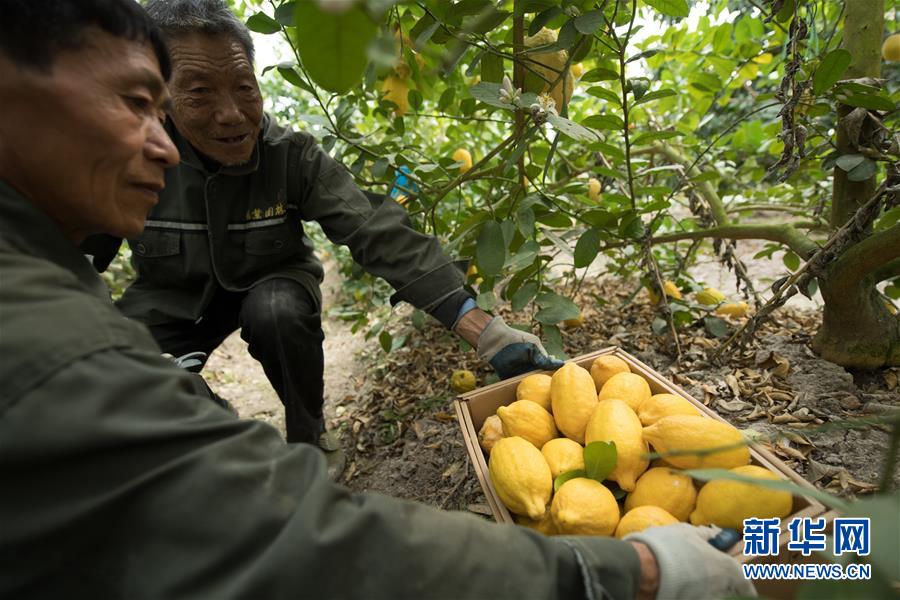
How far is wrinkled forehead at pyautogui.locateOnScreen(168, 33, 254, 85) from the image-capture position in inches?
59.1

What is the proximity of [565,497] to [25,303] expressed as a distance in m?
0.90

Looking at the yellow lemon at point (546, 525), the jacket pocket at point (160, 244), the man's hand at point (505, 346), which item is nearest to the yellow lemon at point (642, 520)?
the yellow lemon at point (546, 525)

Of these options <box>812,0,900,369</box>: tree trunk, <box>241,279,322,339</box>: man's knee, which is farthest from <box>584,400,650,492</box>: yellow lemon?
<box>241,279,322,339</box>: man's knee

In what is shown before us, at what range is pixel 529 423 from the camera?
129 centimetres

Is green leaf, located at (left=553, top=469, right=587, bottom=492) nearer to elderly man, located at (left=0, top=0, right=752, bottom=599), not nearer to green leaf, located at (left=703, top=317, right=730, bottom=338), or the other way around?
elderly man, located at (left=0, top=0, right=752, bottom=599)

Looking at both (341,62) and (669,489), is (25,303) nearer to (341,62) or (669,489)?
(341,62)

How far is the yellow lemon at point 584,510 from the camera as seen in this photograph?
98 centimetres

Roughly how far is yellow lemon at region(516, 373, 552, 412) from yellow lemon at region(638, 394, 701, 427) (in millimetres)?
247

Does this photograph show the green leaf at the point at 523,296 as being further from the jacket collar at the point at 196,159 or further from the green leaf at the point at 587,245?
the jacket collar at the point at 196,159

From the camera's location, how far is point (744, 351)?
→ 1.85 m


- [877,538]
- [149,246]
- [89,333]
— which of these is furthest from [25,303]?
[149,246]

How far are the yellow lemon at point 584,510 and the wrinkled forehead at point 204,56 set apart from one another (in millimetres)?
1442

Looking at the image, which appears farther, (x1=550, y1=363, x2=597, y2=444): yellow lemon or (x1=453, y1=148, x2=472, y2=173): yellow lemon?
(x1=453, y1=148, x2=472, y2=173): yellow lemon

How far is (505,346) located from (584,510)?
67 centimetres
